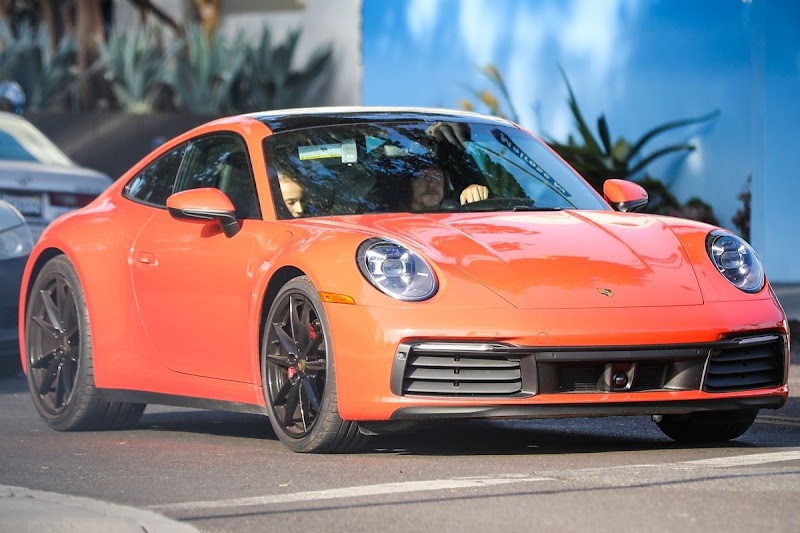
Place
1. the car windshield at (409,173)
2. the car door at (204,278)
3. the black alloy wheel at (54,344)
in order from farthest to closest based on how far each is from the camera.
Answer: the black alloy wheel at (54,344)
the car windshield at (409,173)
the car door at (204,278)

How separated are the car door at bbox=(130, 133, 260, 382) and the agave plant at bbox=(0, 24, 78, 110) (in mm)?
15481

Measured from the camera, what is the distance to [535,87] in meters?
18.2

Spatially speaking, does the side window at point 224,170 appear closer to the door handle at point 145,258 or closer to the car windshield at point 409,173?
the car windshield at point 409,173

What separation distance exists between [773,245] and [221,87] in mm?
9059

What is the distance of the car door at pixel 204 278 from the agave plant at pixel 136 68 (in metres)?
15.2

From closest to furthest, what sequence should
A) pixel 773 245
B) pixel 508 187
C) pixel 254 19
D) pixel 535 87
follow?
1. pixel 508 187
2. pixel 773 245
3. pixel 535 87
4. pixel 254 19

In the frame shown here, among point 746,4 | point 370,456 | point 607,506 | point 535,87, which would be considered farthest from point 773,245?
point 607,506

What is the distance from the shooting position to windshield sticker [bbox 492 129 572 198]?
26.4 feet

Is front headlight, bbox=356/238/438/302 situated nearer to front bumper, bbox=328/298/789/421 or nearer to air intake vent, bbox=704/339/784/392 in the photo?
front bumper, bbox=328/298/789/421

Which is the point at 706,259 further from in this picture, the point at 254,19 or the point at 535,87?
the point at 254,19

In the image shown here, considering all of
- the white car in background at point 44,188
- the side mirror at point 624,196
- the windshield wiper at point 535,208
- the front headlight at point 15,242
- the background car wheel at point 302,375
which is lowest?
the white car in background at point 44,188

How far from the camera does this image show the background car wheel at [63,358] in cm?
848

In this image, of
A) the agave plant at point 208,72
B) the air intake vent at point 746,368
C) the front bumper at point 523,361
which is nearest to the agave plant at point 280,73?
the agave plant at point 208,72

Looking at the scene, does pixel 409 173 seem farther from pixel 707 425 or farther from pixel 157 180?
pixel 707 425
